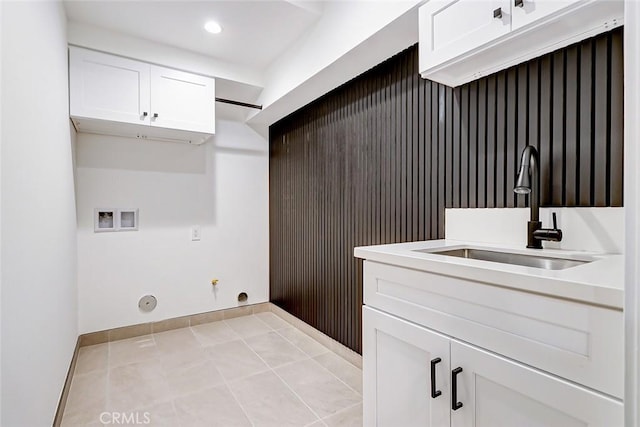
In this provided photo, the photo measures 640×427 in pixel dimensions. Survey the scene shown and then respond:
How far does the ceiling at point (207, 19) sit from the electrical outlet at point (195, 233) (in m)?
1.49

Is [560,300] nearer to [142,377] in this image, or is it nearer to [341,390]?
[341,390]

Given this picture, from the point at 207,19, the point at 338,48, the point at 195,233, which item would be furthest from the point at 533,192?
the point at 195,233

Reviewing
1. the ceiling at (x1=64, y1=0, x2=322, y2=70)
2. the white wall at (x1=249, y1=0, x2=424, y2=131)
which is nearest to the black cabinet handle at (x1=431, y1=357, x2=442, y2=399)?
the white wall at (x1=249, y1=0, x2=424, y2=131)

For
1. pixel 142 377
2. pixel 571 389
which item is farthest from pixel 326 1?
pixel 142 377

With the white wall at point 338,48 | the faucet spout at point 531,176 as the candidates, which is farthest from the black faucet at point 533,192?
the white wall at point 338,48

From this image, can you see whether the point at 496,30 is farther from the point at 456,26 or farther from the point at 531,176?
the point at 531,176

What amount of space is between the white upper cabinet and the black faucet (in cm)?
37

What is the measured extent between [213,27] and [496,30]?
70.4 inches

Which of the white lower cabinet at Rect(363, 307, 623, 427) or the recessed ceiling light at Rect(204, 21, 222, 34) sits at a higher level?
the recessed ceiling light at Rect(204, 21, 222, 34)

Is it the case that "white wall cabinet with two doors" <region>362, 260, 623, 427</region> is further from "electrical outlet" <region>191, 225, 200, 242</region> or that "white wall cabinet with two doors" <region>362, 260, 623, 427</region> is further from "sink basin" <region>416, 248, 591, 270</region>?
"electrical outlet" <region>191, 225, 200, 242</region>

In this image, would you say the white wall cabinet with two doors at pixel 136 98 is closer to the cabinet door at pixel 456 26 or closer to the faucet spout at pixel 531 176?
the cabinet door at pixel 456 26

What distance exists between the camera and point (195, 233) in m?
3.03

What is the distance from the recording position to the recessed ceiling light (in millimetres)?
2130

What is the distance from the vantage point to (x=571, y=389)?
0.71 meters
